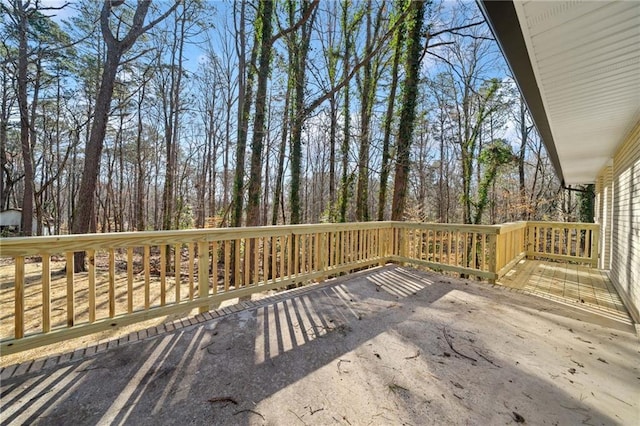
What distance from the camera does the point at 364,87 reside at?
8.43 meters

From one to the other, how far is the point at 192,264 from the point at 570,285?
19.0 ft

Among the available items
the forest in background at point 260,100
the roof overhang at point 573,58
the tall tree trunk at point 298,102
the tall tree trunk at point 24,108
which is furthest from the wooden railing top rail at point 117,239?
the tall tree trunk at point 24,108

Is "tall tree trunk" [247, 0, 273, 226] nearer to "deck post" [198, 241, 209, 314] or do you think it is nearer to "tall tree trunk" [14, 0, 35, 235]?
"deck post" [198, 241, 209, 314]

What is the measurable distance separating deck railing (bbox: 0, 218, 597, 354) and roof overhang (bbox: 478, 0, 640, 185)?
1.87m

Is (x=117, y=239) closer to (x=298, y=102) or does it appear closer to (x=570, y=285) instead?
(x=298, y=102)

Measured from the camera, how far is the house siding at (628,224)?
10.3 ft

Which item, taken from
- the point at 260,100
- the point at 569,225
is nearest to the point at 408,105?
the point at 260,100

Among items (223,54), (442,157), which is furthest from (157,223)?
(442,157)

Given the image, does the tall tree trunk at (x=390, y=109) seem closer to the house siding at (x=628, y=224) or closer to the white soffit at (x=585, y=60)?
the white soffit at (x=585, y=60)

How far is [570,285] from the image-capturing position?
432 centimetres

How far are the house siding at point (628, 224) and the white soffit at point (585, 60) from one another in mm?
484

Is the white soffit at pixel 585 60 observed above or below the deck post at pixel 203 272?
above

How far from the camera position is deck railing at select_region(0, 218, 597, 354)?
2.00m

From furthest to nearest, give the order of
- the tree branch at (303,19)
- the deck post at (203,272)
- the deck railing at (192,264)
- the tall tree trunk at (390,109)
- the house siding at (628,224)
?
the tall tree trunk at (390,109), the tree branch at (303,19), the house siding at (628,224), the deck post at (203,272), the deck railing at (192,264)
